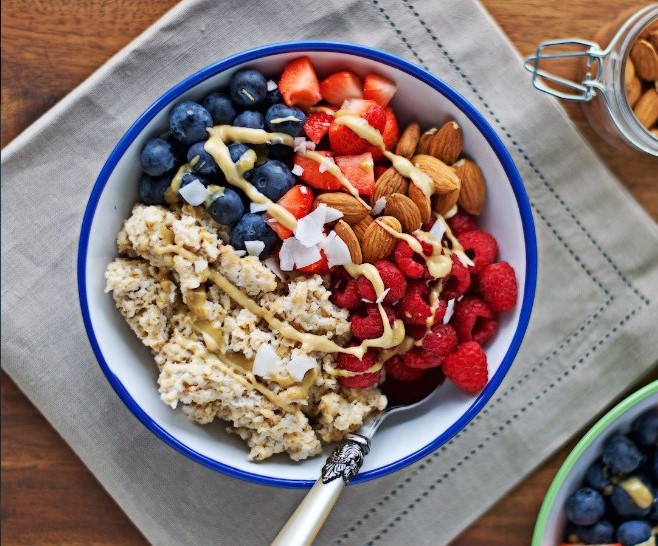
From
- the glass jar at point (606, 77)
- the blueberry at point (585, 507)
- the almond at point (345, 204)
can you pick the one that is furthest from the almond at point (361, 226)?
the blueberry at point (585, 507)

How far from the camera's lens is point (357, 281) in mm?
1088

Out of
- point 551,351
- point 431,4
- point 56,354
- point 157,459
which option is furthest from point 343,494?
point 431,4

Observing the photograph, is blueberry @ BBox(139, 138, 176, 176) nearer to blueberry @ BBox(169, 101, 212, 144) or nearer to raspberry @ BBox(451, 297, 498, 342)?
blueberry @ BBox(169, 101, 212, 144)

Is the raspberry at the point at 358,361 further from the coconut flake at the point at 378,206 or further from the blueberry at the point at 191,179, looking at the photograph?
the blueberry at the point at 191,179

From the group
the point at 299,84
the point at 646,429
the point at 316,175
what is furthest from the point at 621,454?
the point at 299,84

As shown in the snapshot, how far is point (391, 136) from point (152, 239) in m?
0.40

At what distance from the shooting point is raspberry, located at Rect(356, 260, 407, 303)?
1.07 m

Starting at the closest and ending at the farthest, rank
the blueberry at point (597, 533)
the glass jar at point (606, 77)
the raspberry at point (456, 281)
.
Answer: the raspberry at point (456, 281), the glass jar at point (606, 77), the blueberry at point (597, 533)

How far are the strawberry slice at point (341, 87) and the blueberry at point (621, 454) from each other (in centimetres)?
77

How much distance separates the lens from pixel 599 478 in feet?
4.46

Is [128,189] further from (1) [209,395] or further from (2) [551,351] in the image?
(2) [551,351]

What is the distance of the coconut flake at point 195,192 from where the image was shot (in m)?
1.06

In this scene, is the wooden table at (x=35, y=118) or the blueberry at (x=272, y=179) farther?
the wooden table at (x=35, y=118)

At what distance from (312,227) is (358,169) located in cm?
12
